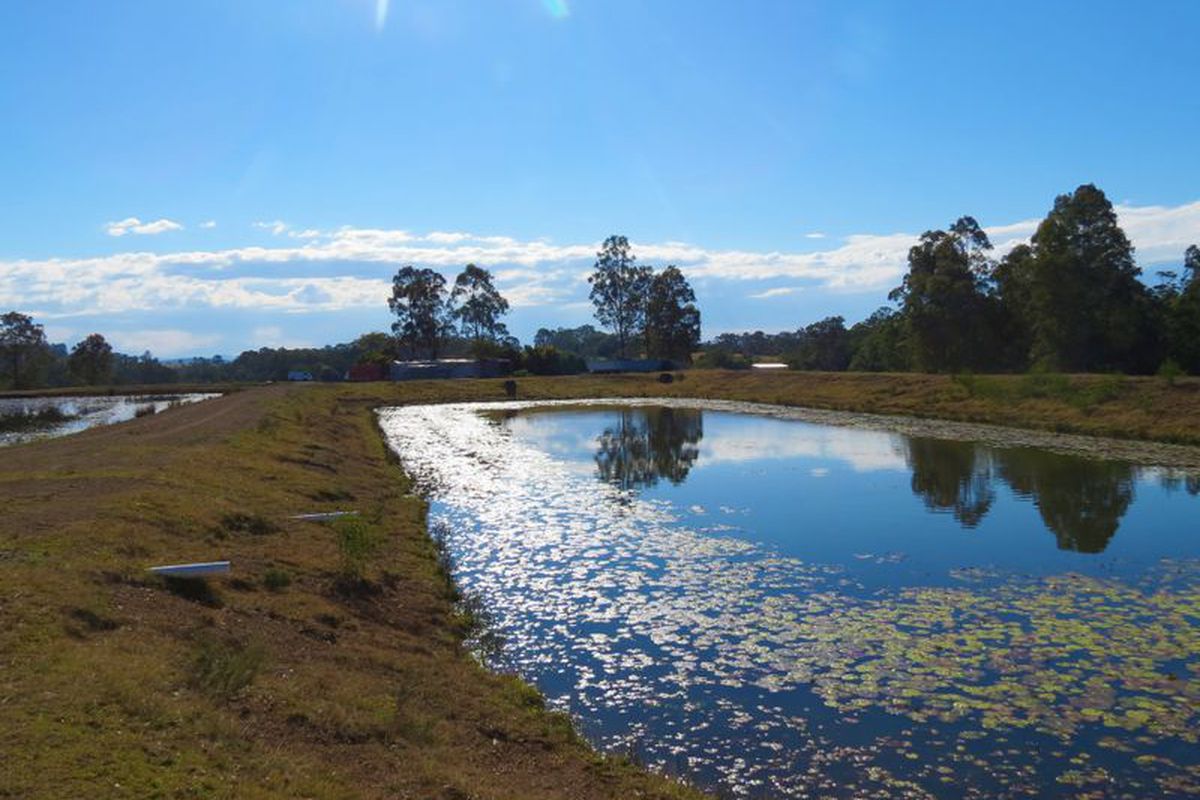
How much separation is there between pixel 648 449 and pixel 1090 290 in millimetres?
40052

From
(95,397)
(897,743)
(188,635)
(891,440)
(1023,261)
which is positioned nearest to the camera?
(897,743)

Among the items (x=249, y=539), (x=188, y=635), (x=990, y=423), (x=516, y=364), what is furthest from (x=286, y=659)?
(x=516, y=364)

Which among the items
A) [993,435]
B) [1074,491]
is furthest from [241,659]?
[993,435]

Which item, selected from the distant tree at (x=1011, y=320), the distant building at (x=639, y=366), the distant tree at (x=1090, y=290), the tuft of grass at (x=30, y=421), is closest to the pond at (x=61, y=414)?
the tuft of grass at (x=30, y=421)

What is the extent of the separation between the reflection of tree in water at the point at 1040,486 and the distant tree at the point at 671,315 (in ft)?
277

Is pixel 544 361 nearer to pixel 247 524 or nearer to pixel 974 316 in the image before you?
pixel 974 316

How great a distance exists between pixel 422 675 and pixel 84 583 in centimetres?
471

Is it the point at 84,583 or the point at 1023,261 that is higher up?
the point at 1023,261

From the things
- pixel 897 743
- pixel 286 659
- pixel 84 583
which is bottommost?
pixel 897 743

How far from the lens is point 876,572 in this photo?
1780cm

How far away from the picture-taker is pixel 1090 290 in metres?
63.1

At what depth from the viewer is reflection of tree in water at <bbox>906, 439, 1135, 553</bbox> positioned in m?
22.6

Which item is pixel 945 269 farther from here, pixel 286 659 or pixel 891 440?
pixel 286 659

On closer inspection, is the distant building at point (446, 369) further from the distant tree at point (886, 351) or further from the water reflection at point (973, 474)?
the water reflection at point (973, 474)
